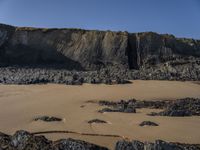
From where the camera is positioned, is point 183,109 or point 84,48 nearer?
point 183,109

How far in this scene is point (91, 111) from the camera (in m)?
11.9

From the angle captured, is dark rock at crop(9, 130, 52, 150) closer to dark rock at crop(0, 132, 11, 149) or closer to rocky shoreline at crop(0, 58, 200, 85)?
dark rock at crop(0, 132, 11, 149)

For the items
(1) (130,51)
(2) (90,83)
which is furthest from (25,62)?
(2) (90,83)

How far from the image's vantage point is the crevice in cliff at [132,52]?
2909cm

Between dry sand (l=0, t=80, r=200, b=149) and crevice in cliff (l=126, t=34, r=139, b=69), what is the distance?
9587 mm

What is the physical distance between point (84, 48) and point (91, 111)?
18.1 metres

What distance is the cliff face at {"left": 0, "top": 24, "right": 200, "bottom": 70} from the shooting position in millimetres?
28953

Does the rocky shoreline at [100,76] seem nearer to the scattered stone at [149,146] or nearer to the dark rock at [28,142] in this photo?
the dark rock at [28,142]

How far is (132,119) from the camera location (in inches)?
423

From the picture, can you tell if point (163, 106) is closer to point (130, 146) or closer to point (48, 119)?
point (48, 119)

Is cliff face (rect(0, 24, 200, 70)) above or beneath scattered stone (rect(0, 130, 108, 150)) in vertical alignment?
above

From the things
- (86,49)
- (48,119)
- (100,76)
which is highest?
(86,49)

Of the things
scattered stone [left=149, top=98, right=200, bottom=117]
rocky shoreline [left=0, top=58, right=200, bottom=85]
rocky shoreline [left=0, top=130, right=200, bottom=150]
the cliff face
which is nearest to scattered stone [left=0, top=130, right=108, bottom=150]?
rocky shoreline [left=0, top=130, right=200, bottom=150]

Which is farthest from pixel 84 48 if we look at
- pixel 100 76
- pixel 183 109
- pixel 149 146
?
pixel 149 146
